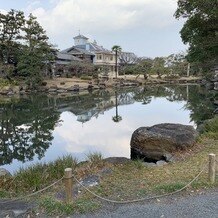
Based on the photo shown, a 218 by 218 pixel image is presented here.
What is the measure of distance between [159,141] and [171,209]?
4409mm

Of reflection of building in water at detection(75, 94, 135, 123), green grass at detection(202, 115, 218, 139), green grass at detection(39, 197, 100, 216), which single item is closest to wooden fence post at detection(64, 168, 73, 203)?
green grass at detection(39, 197, 100, 216)

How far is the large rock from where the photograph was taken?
29.1 ft

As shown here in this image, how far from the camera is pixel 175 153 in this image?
8602mm

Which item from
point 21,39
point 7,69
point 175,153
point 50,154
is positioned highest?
point 21,39

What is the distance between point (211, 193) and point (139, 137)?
4.24m

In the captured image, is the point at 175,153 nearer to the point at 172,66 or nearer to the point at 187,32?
the point at 187,32

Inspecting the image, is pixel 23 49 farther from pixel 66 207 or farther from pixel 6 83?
pixel 66 207

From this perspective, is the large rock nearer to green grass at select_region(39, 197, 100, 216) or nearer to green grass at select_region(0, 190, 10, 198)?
green grass at select_region(39, 197, 100, 216)

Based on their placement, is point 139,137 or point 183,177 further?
point 139,137

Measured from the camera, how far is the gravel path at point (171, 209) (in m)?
4.46

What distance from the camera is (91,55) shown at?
58.8m

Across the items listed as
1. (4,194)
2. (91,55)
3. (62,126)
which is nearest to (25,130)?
(62,126)

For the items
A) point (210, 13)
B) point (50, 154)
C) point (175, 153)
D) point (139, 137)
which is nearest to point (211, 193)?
point (175, 153)

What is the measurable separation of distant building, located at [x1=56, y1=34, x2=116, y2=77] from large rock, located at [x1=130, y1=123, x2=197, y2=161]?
1695 inches
